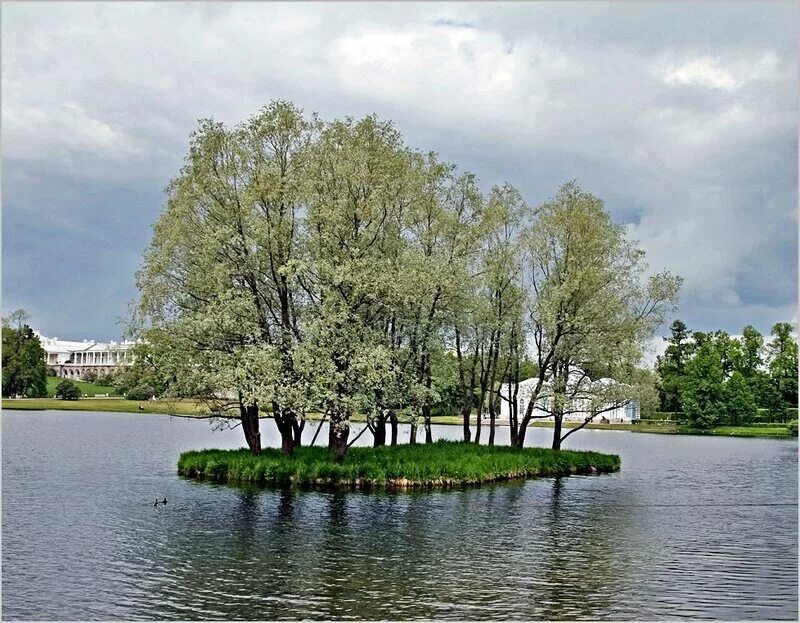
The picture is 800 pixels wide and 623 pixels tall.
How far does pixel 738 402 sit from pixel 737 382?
124 inches

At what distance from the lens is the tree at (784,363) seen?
12875 centimetres

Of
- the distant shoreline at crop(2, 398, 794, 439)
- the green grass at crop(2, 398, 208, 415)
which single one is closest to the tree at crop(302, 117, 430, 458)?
the distant shoreline at crop(2, 398, 794, 439)

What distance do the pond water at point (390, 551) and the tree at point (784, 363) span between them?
3516 inches

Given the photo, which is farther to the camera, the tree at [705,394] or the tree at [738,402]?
the tree at [738,402]

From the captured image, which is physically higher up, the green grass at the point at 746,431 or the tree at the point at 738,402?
the tree at the point at 738,402

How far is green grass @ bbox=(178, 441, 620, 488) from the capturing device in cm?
4306

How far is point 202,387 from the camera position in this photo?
45688 millimetres

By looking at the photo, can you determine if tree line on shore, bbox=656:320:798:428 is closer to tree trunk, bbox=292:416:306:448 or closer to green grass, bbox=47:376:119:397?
tree trunk, bbox=292:416:306:448

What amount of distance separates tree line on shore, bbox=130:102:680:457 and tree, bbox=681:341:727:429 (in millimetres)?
79534

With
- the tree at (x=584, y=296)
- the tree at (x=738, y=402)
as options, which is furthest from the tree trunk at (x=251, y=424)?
the tree at (x=738, y=402)

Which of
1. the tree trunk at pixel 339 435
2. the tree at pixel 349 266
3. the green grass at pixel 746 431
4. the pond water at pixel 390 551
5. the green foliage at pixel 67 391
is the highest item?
the tree at pixel 349 266

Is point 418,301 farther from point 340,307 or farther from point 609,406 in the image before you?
point 609,406

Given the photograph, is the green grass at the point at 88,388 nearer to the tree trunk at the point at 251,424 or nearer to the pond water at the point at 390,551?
the tree trunk at the point at 251,424

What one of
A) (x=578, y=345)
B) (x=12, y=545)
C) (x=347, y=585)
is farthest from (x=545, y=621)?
(x=578, y=345)
